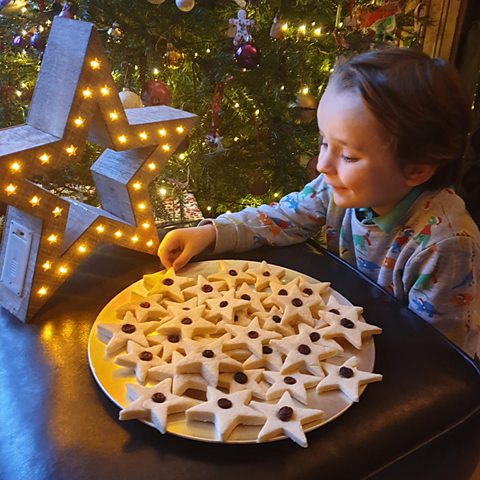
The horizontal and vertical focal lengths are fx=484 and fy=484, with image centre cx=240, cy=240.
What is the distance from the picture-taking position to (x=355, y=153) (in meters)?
0.78

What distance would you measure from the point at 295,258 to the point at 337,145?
27cm

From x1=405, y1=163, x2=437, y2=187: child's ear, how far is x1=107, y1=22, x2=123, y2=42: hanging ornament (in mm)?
739

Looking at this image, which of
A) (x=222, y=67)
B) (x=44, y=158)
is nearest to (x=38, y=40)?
(x=222, y=67)

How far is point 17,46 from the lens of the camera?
1188 mm

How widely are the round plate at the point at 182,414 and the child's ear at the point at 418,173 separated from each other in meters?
0.24

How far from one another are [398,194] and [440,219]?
0.08 m

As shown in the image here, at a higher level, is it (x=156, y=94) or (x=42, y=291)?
(x=156, y=94)

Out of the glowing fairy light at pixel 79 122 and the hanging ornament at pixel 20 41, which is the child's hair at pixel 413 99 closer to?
the glowing fairy light at pixel 79 122

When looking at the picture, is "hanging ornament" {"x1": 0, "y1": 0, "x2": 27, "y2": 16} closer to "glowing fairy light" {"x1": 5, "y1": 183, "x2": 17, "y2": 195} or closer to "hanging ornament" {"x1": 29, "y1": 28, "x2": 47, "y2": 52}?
"hanging ornament" {"x1": 29, "y1": 28, "x2": 47, "y2": 52}

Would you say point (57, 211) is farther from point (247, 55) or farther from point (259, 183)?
point (259, 183)

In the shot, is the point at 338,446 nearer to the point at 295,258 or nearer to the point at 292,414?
the point at 292,414

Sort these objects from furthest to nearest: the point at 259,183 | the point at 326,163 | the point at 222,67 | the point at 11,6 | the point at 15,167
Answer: the point at 259,183
the point at 222,67
the point at 11,6
the point at 326,163
the point at 15,167

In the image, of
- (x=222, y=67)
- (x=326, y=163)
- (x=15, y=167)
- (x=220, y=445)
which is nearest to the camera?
(x=220, y=445)

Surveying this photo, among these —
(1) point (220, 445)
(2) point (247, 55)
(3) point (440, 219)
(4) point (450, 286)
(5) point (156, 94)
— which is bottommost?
(1) point (220, 445)
